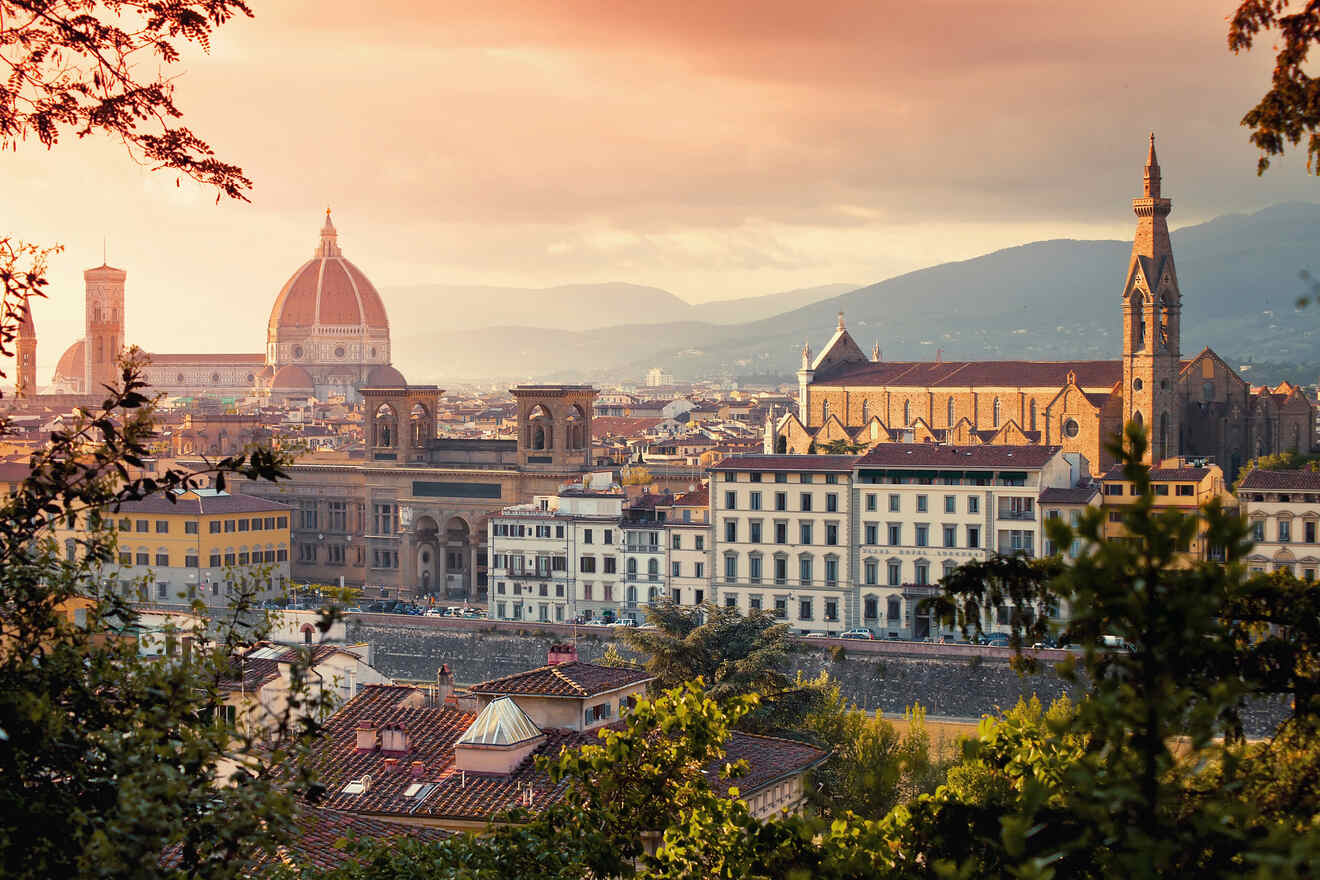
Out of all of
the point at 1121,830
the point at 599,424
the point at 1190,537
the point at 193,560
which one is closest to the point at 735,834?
the point at 1121,830

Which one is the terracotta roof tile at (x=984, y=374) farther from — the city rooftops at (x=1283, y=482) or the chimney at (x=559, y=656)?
the chimney at (x=559, y=656)

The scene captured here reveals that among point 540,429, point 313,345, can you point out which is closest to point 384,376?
point 313,345

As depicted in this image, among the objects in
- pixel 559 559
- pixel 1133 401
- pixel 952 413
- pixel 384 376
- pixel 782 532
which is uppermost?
pixel 384 376

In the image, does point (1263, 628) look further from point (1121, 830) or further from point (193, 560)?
point (193, 560)

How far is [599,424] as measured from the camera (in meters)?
130

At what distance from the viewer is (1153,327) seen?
83.2 meters

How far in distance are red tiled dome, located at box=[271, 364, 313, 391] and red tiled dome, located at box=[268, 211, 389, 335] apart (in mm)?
7362

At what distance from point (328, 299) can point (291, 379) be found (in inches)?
438

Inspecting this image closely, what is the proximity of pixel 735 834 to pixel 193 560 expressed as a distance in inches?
2255

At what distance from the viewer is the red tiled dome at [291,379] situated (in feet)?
584

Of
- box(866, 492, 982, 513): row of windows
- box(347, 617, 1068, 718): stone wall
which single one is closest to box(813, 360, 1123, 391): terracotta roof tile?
box(866, 492, 982, 513): row of windows

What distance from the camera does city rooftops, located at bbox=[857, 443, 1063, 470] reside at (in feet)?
183

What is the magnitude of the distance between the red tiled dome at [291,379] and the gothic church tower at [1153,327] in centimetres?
10786

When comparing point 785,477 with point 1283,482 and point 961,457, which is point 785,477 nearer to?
point 961,457
